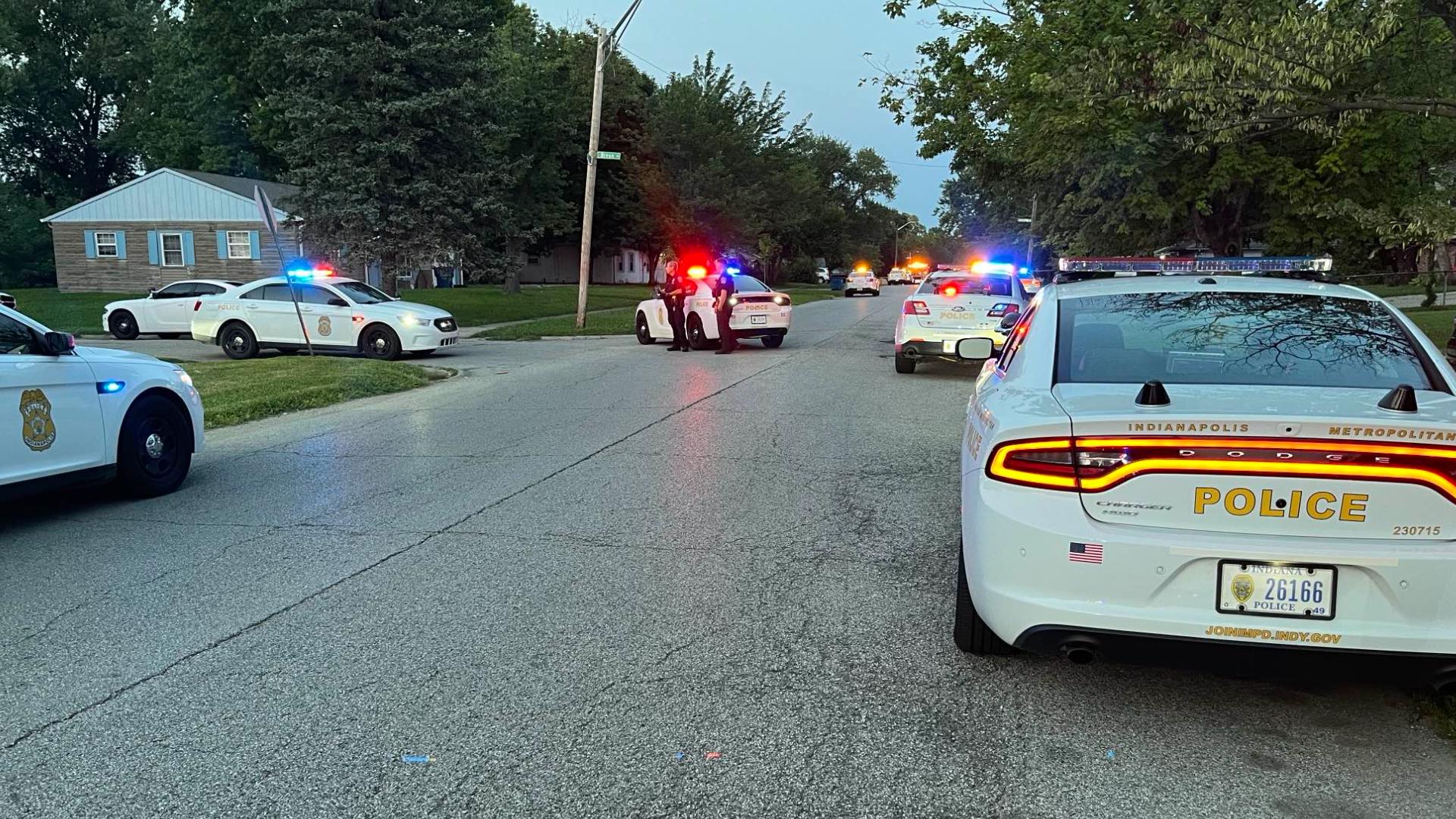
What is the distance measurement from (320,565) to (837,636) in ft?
9.21

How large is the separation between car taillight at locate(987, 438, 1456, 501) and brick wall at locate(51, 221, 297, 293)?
38.8 meters

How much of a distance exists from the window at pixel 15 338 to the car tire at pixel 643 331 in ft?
46.2

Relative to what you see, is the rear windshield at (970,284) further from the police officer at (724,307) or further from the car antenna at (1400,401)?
the car antenna at (1400,401)

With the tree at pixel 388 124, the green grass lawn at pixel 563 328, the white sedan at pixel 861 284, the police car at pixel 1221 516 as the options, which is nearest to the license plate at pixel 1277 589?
the police car at pixel 1221 516

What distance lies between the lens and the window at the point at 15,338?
233 inches

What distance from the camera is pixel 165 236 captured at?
38.2 metres

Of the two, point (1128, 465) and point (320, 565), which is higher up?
point (1128, 465)

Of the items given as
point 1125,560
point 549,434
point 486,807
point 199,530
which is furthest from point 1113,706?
point 549,434

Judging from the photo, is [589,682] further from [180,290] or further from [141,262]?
[141,262]

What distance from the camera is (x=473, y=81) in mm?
27125

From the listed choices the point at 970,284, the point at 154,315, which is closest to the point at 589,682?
the point at 970,284

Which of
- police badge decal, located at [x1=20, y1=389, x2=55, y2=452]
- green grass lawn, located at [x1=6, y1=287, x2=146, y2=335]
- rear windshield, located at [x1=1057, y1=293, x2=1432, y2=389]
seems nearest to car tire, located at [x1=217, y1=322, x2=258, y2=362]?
green grass lawn, located at [x1=6, y1=287, x2=146, y2=335]

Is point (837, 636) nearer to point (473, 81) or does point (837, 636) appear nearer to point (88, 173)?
point (473, 81)

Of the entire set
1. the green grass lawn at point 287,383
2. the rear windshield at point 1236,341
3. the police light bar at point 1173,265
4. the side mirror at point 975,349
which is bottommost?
the green grass lawn at point 287,383
